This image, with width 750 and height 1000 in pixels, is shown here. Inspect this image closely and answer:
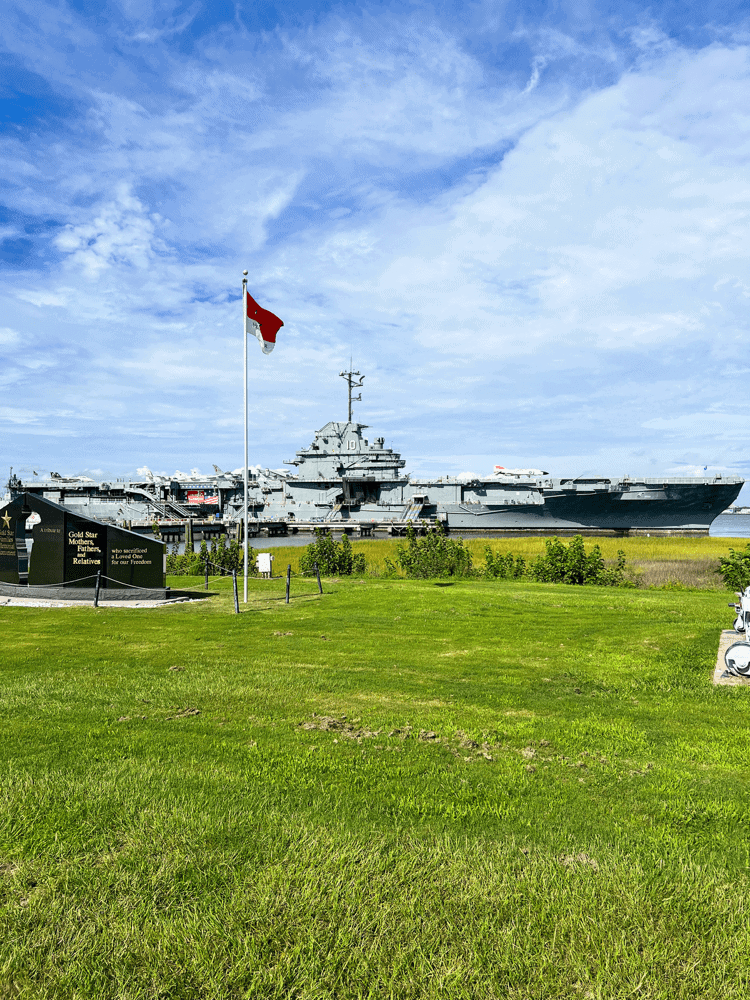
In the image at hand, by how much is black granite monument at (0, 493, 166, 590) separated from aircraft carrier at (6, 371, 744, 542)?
4353 cm

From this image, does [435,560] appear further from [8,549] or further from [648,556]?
[648,556]

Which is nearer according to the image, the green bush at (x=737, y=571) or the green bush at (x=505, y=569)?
the green bush at (x=737, y=571)

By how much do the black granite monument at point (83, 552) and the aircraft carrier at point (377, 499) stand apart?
143 ft

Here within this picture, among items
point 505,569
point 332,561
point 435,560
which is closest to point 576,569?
point 505,569

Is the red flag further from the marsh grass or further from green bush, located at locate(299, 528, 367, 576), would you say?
the marsh grass

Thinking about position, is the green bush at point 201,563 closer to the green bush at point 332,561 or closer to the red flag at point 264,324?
the green bush at point 332,561

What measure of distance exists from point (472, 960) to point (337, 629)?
867 centimetres

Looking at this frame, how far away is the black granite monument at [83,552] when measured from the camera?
15.4 m

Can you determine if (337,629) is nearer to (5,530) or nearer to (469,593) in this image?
(469,593)

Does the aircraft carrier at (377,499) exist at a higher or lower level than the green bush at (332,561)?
higher

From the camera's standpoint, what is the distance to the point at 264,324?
15.4 m

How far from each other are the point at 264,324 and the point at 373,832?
1387cm

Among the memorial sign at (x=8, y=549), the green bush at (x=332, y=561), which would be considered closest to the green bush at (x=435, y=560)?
the green bush at (x=332, y=561)

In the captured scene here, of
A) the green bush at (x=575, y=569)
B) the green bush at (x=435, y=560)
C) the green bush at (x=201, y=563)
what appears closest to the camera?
the green bush at (x=575, y=569)
